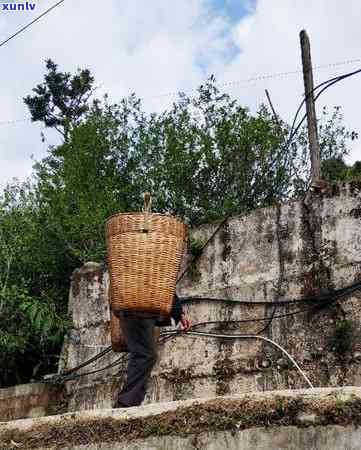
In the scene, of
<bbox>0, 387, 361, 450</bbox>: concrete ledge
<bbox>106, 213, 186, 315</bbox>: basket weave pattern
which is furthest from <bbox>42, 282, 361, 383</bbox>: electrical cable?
<bbox>0, 387, 361, 450</bbox>: concrete ledge

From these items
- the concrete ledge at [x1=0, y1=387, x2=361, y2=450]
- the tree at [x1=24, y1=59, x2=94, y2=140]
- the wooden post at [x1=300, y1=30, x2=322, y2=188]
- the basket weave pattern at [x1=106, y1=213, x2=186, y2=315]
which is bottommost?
the concrete ledge at [x1=0, y1=387, x2=361, y2=450]

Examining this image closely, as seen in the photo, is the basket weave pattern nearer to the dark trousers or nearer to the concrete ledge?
the dark trousers

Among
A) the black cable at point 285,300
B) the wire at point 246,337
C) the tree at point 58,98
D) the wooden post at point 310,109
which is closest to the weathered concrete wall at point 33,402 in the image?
the wire at point 246,337

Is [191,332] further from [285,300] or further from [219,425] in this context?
[219,425]

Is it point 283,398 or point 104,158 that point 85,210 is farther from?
point 283,398

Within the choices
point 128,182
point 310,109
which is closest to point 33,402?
point 310,109

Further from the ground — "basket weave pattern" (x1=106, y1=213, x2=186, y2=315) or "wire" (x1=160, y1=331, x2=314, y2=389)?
"basket weave pattern" (x1=106, y1=213, x2=186, y2=315)

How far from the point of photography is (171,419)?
4.00 metres

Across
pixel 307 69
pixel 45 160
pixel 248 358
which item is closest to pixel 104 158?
pixel 45 160

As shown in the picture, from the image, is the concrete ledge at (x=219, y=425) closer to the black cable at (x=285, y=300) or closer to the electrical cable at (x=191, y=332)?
the electrical cable at (x=191, y=332)

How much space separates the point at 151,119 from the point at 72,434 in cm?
1689

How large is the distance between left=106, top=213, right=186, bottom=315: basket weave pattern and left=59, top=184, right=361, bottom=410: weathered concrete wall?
2.12 metres

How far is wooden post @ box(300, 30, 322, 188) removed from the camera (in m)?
8.43

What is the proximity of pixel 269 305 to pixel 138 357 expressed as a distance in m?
2.56
